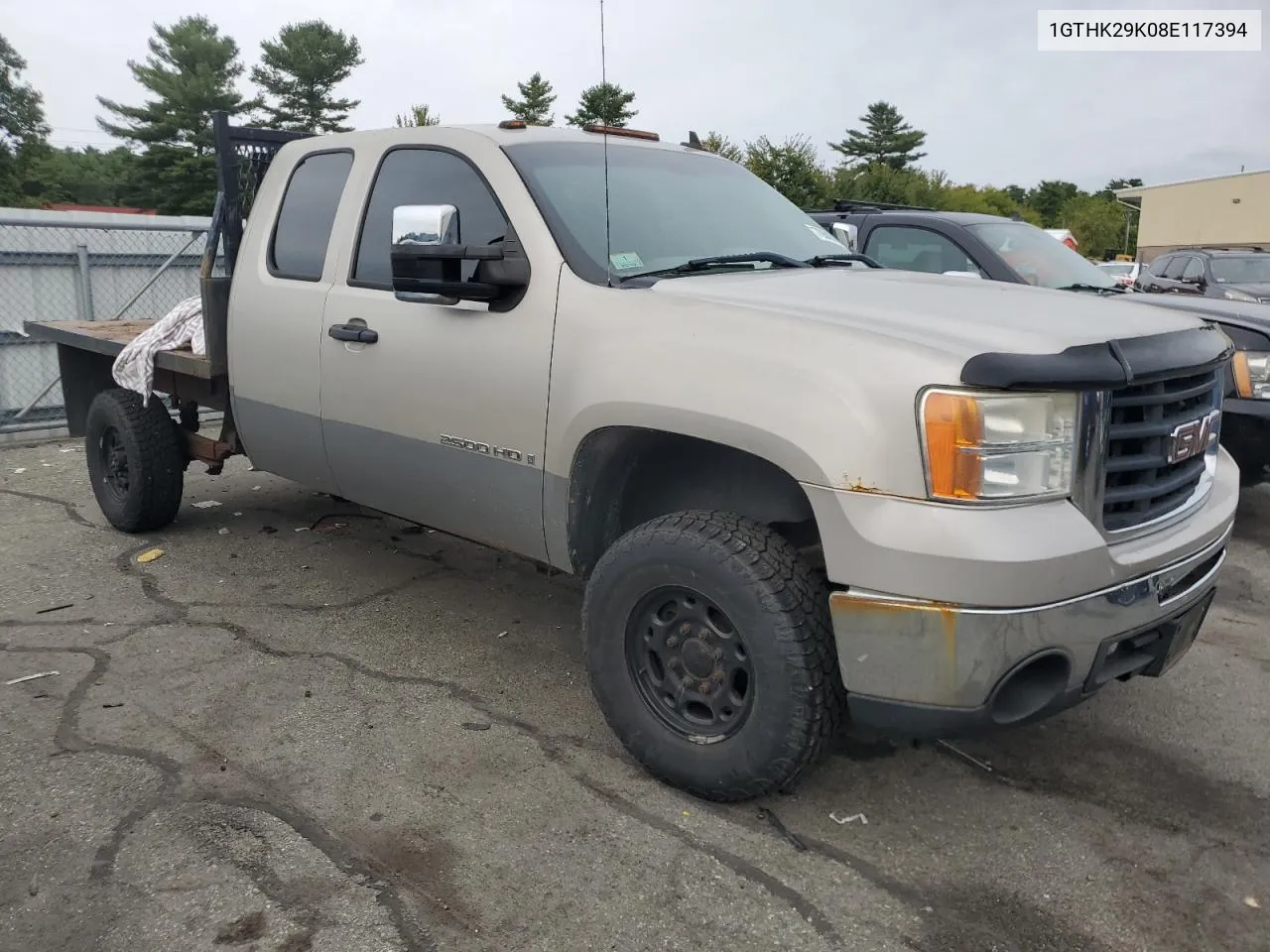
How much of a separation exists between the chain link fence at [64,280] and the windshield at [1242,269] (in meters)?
11.6

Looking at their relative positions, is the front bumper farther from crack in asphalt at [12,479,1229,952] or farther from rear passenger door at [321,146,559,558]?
rear passenger door at [321,146,559,558]

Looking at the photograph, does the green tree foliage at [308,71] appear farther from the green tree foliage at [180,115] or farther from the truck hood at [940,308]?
the truck hood at [940,308]

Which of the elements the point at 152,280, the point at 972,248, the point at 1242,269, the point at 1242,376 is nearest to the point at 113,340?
the point at 152,280

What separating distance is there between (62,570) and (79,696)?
1677mm

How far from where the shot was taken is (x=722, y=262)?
138 inches

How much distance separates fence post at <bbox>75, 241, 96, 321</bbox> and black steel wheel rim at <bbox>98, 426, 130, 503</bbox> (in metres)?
4.03

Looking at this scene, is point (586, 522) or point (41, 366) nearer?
point (586, 522)

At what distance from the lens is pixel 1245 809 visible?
3.08 m

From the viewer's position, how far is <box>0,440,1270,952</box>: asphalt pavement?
8.25 feet

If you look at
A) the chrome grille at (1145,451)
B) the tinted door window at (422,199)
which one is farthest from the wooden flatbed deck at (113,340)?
the chrome grille at (1145,451)

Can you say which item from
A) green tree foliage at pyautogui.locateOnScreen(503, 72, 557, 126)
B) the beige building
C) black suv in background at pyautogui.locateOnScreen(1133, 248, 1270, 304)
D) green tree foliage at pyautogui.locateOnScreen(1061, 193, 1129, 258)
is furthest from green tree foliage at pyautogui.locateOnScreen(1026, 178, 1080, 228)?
black suv in background at pyautogui.locateOnScreen(1133, 248, 1270, 304)

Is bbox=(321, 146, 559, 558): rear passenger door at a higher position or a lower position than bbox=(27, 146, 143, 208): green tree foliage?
lower

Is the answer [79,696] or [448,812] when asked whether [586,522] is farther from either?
[79,696]

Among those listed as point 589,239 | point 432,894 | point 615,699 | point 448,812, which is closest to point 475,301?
point 589,239
